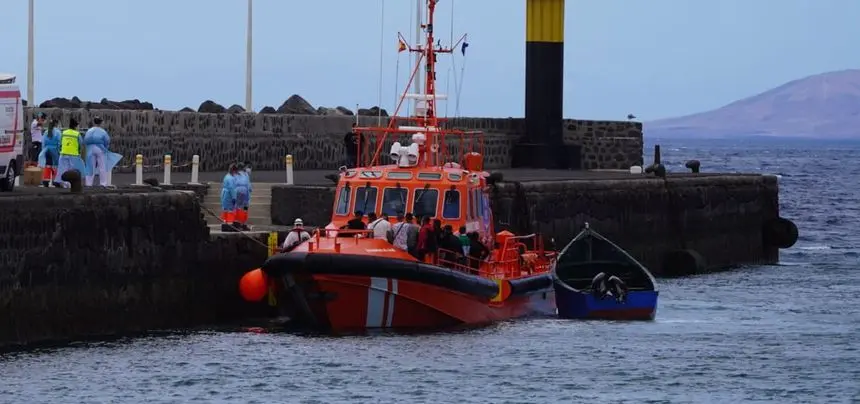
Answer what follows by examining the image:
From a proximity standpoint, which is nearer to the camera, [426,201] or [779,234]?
[426,201]

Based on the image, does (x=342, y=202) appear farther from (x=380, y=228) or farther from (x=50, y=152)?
(x=50, y=152)

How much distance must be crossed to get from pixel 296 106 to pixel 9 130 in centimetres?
2537

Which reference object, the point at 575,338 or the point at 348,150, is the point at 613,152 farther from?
the point at 575,338

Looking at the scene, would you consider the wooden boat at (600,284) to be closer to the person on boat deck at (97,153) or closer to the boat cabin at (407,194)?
the boat cabin at (407,194)

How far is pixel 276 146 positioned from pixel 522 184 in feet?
22.8

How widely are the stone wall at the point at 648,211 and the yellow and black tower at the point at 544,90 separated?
401cm

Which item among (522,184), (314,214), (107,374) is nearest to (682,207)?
(522,184)

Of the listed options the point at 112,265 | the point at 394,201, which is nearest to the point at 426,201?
the point at 394,201

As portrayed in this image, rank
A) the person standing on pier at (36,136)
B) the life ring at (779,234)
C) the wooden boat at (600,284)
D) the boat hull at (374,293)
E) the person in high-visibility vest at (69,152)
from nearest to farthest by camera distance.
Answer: the boat hull at (374,293) → the person in high-visibility vest at (69,152) → the wooden boat at (600,284) → the person standing on pier at (36,136) → the life ring at (779,234)

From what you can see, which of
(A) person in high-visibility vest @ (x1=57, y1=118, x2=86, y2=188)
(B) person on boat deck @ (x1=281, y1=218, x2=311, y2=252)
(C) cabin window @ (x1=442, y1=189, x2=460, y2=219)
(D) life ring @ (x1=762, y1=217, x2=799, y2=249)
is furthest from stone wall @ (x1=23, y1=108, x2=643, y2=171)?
(C) cabin window @ (x1=442, y1=189, x2=460, y2=219)

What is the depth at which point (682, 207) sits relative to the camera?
41.0 metres

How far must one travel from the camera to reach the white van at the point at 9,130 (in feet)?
83.8

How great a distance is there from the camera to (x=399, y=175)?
86.3 feet

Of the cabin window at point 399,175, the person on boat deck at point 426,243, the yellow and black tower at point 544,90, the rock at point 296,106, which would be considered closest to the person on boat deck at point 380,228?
the person on boat deck at point 426,243
